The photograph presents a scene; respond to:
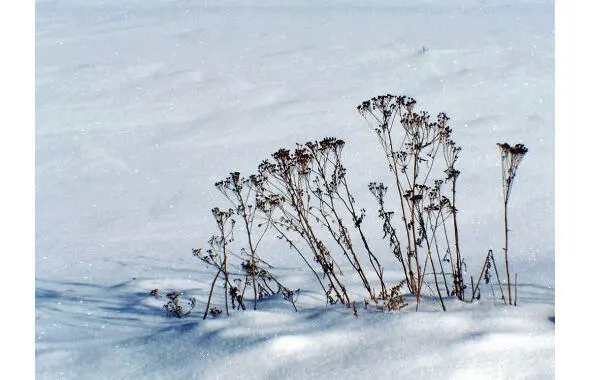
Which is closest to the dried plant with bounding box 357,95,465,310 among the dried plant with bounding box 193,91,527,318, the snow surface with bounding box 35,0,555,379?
the dried plant with bounding box 193,91,527,318

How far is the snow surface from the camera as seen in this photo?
7.48 feet

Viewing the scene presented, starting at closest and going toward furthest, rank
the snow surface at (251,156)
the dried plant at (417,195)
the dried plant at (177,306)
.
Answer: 1. the snow surface at (251,156)
2. the dried plant at (417,195)
3. the dried plant at (177,306)

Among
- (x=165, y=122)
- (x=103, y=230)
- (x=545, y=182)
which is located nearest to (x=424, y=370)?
(x=545, y=182)

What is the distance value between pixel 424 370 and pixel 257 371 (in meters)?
0.55

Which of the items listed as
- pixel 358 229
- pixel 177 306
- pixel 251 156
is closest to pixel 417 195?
pixel 358 229

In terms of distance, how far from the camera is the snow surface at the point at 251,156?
2.28 m

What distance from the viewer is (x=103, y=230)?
4020mm

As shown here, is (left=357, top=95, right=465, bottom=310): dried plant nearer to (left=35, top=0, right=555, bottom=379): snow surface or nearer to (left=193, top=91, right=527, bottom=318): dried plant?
(left=193, top=91, right=527, bottom=318): dried plant

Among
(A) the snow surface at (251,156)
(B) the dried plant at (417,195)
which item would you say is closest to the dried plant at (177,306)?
(A) the snow surface at (251,156)

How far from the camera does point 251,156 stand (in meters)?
4.80

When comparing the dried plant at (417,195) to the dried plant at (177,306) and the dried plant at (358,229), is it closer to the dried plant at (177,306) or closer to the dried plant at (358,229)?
the dried plant at (358,229)

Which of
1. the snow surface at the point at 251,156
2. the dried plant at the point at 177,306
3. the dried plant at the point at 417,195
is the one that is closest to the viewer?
the snow surface at the point at 251,156

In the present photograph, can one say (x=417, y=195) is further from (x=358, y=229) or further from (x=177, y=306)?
(x=177, y=306)

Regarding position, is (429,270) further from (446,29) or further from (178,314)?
(446,29)
